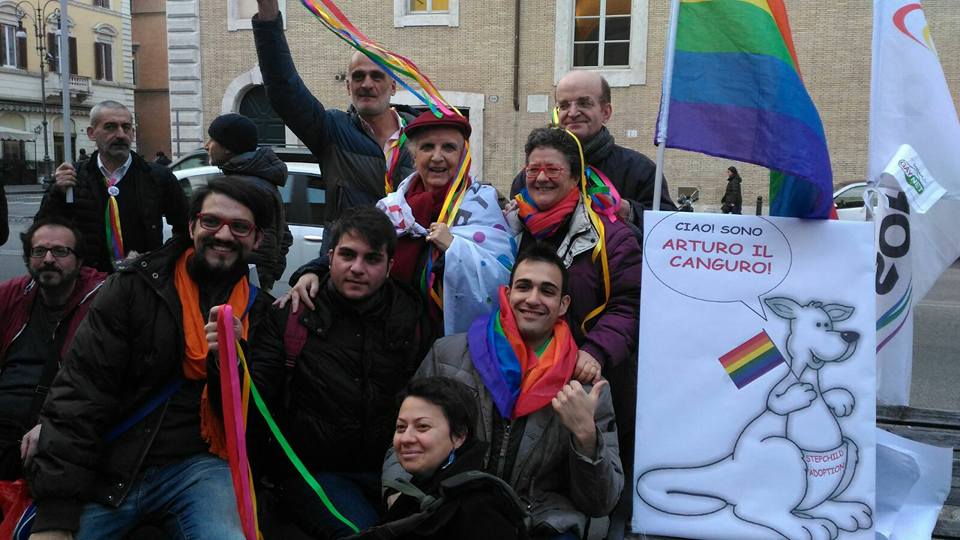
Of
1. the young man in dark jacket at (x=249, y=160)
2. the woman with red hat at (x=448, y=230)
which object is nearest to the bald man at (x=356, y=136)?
the woman with red hat at (x=448, y=230)

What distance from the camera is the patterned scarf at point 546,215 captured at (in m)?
3.10

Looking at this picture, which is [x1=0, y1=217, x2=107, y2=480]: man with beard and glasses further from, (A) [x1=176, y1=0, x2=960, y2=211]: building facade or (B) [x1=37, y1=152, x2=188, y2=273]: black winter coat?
(A) [x1=176, y1=0, x2=960, y2=211]: building facade

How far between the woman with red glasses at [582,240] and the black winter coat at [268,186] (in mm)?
1746

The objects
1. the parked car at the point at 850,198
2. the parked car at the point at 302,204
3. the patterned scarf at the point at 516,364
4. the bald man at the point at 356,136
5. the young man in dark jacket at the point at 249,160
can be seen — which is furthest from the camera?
the parked car at the point at 850,198

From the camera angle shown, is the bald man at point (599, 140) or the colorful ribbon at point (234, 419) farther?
the bald man at point (599, 140)

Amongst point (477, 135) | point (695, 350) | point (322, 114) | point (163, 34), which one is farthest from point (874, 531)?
point (163, 34)

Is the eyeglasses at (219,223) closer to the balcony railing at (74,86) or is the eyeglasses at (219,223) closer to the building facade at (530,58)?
the building facade at (530,58)

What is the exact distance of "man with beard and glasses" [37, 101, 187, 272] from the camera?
4.30 meters

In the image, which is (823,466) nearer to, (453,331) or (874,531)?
(874,531)

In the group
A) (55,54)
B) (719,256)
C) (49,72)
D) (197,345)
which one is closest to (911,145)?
(719,256)

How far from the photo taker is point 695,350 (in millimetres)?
2791

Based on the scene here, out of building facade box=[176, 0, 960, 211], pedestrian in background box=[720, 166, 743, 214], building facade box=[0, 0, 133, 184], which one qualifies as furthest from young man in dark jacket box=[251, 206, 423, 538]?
building facade box=[0, 0, 133, 184]

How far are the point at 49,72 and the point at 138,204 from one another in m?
43.9

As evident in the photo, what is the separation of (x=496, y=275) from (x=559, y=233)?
326 mm
